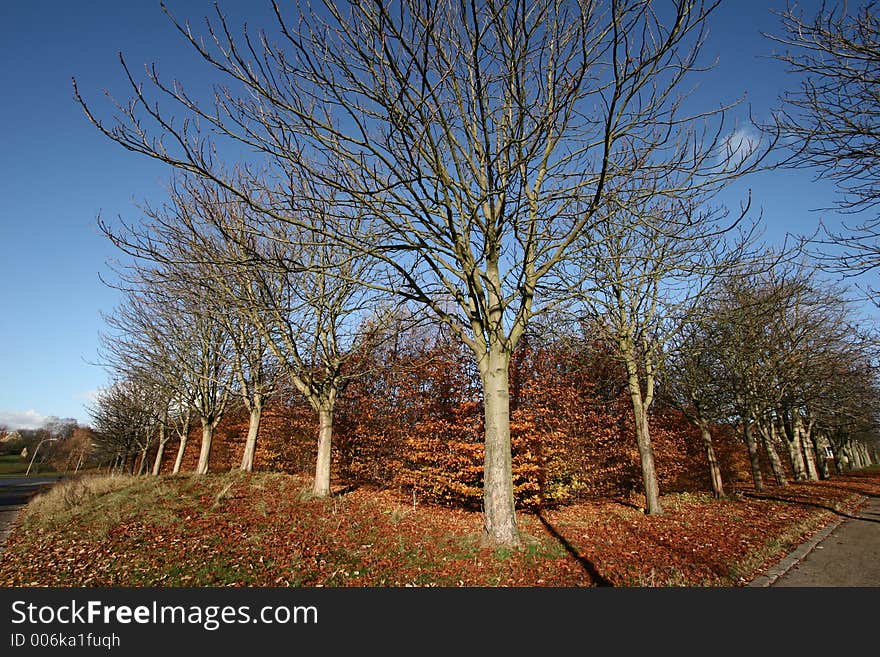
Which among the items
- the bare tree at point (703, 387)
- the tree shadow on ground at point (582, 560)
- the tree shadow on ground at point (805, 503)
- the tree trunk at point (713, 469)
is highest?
→ the bare tree at point (703, 387)

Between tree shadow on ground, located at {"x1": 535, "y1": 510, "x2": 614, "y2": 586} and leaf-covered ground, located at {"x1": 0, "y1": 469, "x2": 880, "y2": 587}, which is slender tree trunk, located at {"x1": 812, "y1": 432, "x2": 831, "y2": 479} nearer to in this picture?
leaf-covered ground, located at {"x1": 0, "y1": 469, "x2": 880, "y2": 587}

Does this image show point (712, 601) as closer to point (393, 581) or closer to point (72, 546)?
point (393, 581)

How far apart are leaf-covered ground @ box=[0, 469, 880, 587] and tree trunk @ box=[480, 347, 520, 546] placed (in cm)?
34

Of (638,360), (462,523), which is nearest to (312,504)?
(462,523)

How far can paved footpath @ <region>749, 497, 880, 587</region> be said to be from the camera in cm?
540

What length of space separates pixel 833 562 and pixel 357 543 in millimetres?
7632

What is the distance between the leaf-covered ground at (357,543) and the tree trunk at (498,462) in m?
0.34

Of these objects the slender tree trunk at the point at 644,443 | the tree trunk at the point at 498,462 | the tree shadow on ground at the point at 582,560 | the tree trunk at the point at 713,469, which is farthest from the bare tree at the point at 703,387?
the tree trunk at the point at 498,462

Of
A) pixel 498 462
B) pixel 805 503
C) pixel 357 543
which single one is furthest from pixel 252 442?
pixel 805 503

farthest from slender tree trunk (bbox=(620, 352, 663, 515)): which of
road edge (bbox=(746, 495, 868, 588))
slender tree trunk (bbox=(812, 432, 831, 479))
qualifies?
slender tree trunk (bbox=(812, 432, 831, 479))

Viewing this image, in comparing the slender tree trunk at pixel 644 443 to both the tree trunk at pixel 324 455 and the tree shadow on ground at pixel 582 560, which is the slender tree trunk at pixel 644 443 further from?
the tree trunk at pixel 324 455

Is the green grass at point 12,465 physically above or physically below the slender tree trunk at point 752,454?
below

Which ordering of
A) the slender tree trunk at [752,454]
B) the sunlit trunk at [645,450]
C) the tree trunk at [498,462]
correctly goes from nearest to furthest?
1. the tree trunk at [498,462]
2. the sunlit trunk at [645,450]
3. the slender tree trunk at [752,454]

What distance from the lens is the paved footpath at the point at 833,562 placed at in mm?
5398
